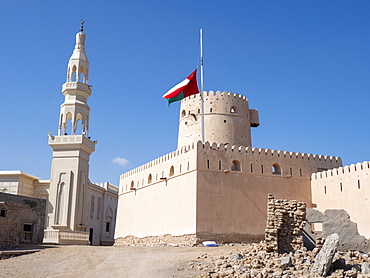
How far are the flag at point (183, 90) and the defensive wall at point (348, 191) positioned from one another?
8166mm

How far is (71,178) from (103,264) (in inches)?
566

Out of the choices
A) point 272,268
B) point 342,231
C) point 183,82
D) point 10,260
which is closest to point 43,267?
point 10,260

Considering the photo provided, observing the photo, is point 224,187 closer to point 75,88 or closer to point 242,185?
point 242,185

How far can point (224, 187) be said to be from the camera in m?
22.5

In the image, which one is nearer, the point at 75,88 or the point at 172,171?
the point at 172,171

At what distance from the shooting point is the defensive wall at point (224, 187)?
72.1 ft

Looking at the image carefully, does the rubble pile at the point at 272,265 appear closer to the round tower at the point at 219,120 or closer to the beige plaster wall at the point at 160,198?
the beige plaster wall at the point at 160,198

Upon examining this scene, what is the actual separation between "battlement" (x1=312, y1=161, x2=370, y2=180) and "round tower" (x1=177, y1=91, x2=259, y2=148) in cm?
499

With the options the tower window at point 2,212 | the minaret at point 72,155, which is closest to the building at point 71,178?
the minaret at point 72,155

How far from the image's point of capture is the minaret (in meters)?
28.0

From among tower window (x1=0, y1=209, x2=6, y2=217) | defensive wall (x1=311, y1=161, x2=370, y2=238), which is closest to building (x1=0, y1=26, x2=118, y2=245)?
tower window (x1=0, y1=209, x2=6, y2=217)

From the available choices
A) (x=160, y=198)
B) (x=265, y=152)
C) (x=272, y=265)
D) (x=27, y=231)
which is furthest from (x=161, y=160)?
(x=272, y=265)

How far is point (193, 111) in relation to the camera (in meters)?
27.3

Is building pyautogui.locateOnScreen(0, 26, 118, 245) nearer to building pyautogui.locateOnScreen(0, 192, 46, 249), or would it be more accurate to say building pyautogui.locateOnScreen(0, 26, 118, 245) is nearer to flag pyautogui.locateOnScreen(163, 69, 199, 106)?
building pyautogui.locateOnScreen(0, 192, 46, 249)
